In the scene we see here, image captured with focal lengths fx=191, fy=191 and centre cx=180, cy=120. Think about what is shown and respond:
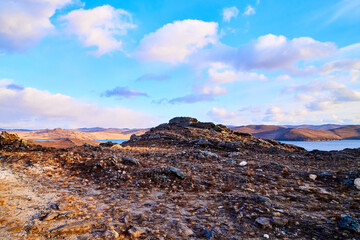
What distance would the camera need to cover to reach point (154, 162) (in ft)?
40.2

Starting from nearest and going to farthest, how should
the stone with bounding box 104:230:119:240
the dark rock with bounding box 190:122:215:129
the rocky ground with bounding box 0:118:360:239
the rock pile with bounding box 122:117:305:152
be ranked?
the stone with bounding box 104:230:119:240 < the rocky ground with bounding box 0:118:360:239 < the rock pile with bounding box 122:117:305:152 < the dark rock with bounding box 190:122:215:129

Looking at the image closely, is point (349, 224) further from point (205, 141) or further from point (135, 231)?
point (205, 141)

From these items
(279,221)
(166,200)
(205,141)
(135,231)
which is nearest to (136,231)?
(135,231)

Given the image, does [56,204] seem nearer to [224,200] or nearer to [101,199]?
[101,199]

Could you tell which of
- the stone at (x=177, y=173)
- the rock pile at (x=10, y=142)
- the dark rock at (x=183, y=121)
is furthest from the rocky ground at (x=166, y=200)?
the dark rock at (x=183, y=121)

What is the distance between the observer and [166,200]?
7.04 metres

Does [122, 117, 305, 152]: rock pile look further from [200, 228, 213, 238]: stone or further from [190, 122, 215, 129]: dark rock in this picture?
[200, 228, 213, 238]: stone

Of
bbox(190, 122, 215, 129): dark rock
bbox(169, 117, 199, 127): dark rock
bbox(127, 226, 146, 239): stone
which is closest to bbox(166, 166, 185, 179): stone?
bbox(127, 226, 146, 239): stone

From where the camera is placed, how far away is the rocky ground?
4828 mm

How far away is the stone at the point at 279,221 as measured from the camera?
5203 mm

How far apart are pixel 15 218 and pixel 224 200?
20.9ft

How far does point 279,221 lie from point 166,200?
3693 millimetres

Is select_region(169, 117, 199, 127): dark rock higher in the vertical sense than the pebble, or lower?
higher

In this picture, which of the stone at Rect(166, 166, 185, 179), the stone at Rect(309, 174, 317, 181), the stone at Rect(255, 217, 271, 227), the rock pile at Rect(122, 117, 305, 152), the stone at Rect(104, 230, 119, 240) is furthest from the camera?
the rock pile at Rect(122, 117, 305, 152)
